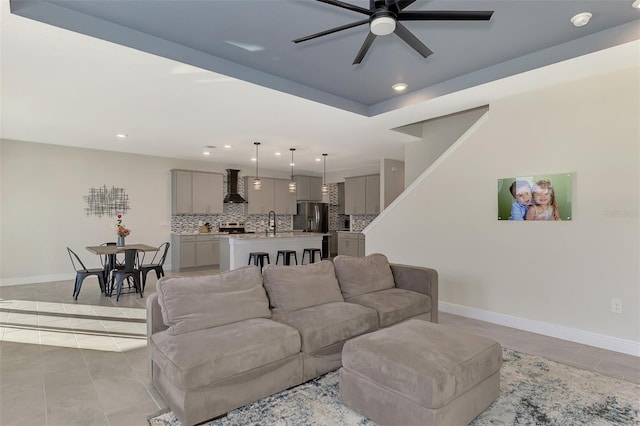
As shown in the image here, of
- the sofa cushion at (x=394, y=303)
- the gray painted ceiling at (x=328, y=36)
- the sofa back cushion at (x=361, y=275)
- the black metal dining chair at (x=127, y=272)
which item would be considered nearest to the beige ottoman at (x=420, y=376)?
the sofa cushion at (x=394, y=303)

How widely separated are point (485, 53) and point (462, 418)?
332 centimetres

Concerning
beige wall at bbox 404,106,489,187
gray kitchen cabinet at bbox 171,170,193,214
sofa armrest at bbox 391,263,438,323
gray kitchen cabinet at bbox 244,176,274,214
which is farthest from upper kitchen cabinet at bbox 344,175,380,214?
sofa armrest at bbox 391,263,438,323

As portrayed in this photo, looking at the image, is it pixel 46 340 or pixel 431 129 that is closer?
pixel 46 340

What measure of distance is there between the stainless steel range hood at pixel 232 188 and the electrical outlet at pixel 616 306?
307 inches

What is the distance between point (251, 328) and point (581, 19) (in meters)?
3.68

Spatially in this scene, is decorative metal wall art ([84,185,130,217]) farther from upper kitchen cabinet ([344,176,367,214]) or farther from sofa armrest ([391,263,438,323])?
sofa armrest ([391,263,438,323])

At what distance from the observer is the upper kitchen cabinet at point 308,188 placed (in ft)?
34.3

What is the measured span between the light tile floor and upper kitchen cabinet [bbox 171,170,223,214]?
350 cm

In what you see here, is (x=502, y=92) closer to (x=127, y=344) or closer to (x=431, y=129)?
(x=431, y=129)

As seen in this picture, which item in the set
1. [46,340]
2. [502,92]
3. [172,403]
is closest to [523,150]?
[502,92]

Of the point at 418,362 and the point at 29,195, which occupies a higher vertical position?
the point at 29,195

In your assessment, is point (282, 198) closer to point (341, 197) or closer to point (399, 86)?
point (341, 197)

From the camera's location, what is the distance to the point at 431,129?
242 inches

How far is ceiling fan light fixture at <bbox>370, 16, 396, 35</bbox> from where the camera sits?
7.35 ft
